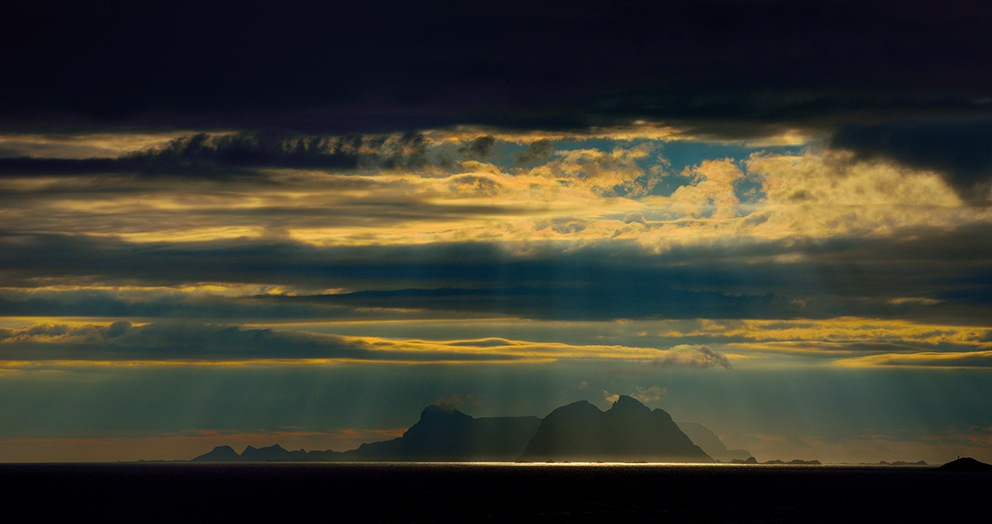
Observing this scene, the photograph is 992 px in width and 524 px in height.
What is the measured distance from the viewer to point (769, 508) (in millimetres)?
183500

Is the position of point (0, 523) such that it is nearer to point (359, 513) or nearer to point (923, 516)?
point (359, 513)

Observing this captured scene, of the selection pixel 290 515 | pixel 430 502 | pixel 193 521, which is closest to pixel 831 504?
pixel 430 502

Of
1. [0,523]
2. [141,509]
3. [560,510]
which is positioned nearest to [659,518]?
[560,510]

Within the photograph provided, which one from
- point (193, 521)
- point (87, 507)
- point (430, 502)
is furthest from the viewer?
point (430, 502)

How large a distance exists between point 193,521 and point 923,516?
13461 centimetres

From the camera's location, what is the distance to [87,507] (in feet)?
593

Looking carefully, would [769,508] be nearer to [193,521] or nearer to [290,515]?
[290,515]

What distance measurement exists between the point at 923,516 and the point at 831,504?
3122 cm

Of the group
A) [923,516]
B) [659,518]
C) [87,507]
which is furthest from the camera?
[87,507]

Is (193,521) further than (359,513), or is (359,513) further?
(359,513)

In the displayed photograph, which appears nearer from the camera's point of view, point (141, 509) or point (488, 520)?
point (488, 520)

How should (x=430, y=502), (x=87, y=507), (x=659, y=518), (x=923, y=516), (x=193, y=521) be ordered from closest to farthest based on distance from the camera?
(x=193, y=521) → (x=659, y=518) → (x=923, y=516) → (x=87, y=507) → (x=430, y=502)

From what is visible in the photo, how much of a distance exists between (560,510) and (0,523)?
10021cm

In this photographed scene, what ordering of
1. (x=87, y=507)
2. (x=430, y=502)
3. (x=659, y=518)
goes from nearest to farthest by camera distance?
(x=659, y=518), (x=87, y=507), (x=430, y=502)
